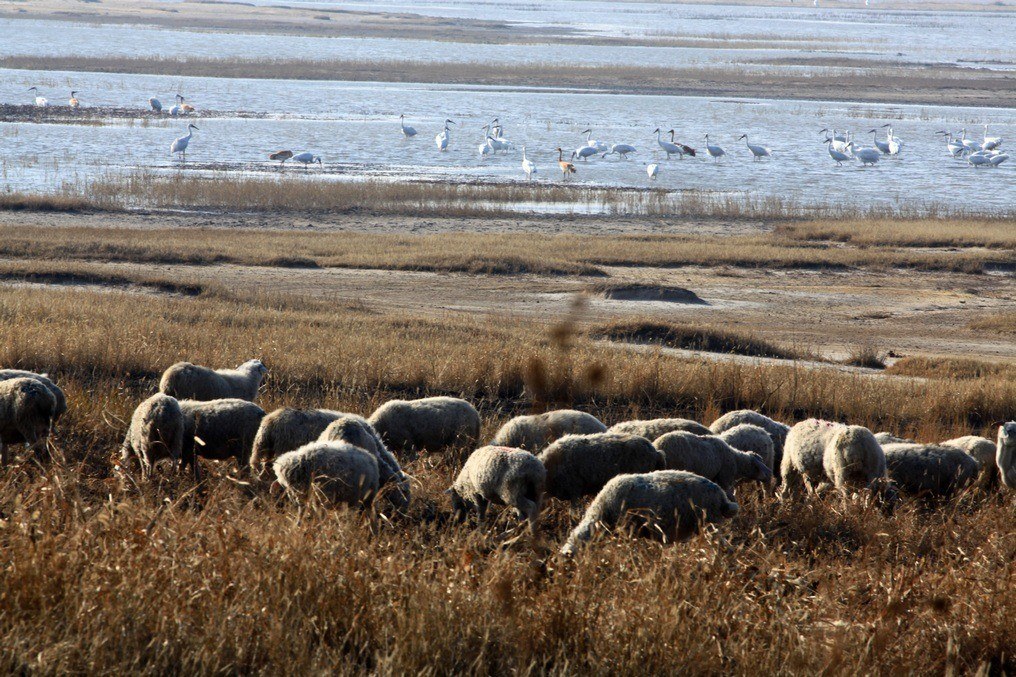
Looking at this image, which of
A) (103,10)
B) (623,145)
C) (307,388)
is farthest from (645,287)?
(103,10)

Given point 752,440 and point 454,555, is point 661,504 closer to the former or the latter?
point 454,555

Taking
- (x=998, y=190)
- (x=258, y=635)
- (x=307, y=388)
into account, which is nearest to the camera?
(x=258, y=635)

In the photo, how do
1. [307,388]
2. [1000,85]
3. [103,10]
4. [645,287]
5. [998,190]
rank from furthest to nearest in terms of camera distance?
[103,10], [1000,85], [998,190], [645,287], [307,388]

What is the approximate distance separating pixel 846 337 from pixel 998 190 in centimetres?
2215

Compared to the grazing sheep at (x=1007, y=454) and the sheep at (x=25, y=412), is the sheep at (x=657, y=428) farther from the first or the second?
the sheep at (x=25, y=412)

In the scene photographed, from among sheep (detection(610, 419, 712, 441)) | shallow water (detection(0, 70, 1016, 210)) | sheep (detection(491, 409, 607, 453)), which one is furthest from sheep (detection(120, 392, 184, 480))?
shallow water (detection(0, 70, 1016, 210))

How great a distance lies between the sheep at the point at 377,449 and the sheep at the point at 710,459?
1725mm

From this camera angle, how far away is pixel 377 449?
6.82 m

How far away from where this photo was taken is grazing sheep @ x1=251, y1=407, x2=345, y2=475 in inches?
275

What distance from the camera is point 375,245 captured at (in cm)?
2309

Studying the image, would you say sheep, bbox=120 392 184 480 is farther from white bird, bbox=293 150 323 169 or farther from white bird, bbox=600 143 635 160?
white bird, bbox=600 143 635 160

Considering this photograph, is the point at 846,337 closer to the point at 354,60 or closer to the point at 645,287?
the point at 645,287

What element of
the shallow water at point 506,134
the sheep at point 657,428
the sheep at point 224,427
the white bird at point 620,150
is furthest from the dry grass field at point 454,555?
the white bird at point 620,150

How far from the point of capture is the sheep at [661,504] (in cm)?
584
